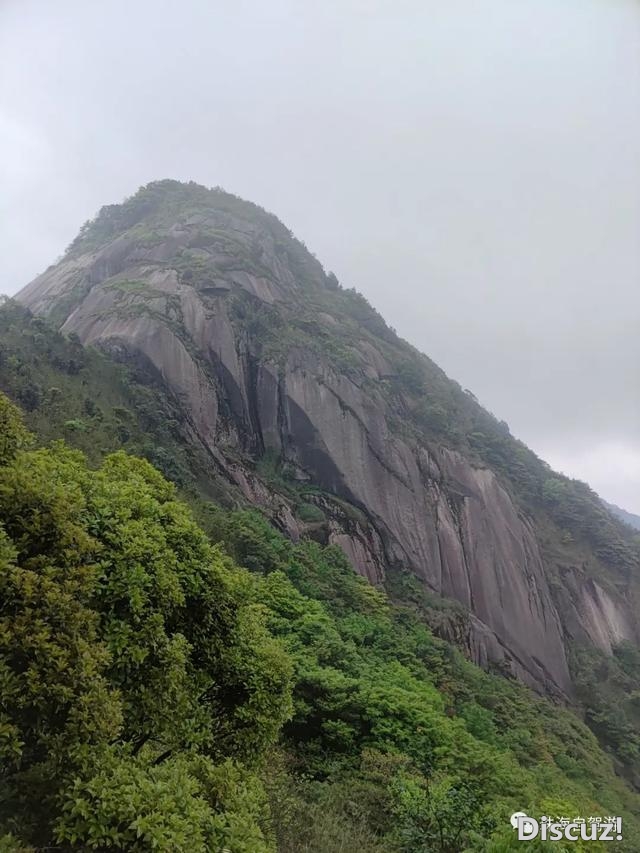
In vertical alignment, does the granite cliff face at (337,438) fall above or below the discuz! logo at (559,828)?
above

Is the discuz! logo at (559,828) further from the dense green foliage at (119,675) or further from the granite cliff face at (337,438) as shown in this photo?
the granite cliff face at (337,438)

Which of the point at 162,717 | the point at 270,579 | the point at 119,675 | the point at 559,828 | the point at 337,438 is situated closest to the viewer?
the point at 119,675

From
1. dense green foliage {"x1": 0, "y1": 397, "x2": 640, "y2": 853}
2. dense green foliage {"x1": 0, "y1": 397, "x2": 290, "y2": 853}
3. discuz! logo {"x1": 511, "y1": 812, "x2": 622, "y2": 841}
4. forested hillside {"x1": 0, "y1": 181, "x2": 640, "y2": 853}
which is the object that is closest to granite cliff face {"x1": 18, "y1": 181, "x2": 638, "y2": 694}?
forested hillside {"x1": 0, "y1": 181, "x2": 640, "y2": 853}

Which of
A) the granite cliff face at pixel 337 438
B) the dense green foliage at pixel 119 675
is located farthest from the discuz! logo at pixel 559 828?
the granite cliff face at pixel 337 438

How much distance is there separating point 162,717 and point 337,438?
21446 millimetres

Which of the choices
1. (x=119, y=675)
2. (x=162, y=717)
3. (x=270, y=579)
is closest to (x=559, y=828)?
(x=162, y=717)

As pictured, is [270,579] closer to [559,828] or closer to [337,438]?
[559,828]

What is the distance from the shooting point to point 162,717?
391cm

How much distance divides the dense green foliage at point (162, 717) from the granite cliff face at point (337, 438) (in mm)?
12774

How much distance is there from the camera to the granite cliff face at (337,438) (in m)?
23.0

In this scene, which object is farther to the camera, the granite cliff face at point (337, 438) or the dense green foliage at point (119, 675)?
the granite cliff face at point (337, 438)

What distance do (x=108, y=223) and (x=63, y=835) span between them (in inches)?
1828

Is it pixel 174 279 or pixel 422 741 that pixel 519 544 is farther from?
pixel 174 279

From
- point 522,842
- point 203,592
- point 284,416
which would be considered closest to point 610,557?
point 284,416
